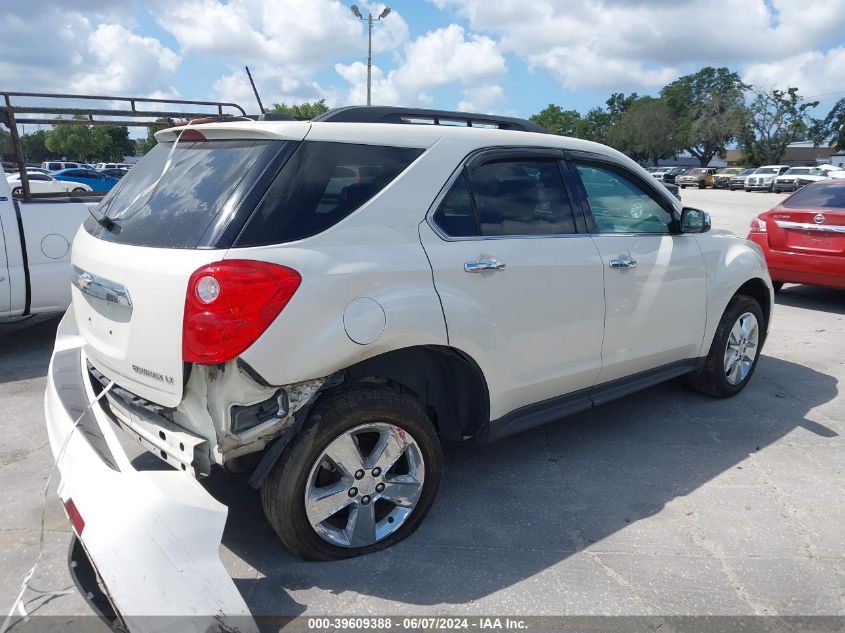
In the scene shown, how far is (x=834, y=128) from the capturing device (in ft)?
240

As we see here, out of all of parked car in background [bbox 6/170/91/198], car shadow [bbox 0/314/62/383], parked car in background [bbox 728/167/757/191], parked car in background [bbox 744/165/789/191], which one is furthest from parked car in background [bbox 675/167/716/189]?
car shadow [bbox 0/314/62/383]

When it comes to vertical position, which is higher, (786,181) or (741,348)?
(741,348)

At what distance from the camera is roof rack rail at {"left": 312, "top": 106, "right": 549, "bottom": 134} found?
9.84 ft

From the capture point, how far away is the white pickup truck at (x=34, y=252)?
214 inches

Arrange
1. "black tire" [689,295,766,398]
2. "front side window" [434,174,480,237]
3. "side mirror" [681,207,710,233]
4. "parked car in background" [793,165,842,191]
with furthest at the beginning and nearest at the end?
"parked car in background" [793,165,842,191], "black tire" [689,295,766,398], "side mirror" [681,207,710,233], "front side window" [434,174,480,237]

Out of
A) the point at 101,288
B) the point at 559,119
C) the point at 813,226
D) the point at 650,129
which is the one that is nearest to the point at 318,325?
the point at 101,288

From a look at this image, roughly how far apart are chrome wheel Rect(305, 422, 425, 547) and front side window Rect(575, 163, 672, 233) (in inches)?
66.3

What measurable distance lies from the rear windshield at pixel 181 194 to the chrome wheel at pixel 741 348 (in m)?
3.50

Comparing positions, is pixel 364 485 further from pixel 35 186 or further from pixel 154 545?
pixel 35 186

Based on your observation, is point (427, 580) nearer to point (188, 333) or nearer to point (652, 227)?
point (188, 333)

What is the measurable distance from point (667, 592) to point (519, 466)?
1.20 meters

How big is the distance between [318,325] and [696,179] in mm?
52070

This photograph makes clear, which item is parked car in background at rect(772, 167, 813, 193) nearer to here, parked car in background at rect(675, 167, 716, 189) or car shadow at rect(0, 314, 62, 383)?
parked car in background at rect(675, 167, 716, 189)

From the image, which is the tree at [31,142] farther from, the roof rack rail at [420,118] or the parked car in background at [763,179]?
the parked car in background at [763,179]
